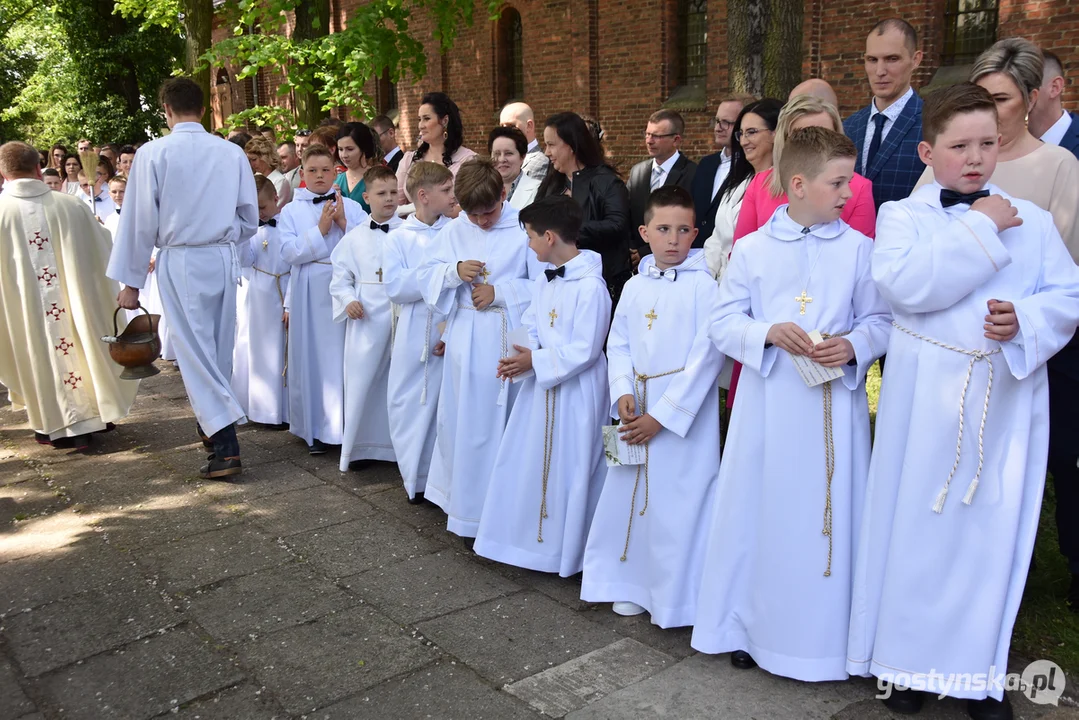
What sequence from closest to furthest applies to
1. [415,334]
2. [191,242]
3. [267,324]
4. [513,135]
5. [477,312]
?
[477,312]
[415,334]
[191,242]
[513,135]
[267,324]

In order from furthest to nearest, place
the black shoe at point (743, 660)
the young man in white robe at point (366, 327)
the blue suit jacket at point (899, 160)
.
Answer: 1. the young man in white robe at point (366, 327)
2. the blue suit jacket at point (899, 160)
3. the black shoe at point (743, 660)

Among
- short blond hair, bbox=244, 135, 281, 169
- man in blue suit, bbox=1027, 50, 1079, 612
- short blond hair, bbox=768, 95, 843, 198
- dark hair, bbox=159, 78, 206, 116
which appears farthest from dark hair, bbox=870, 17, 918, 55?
short blond hair, bbox=244, 135, 281, 169

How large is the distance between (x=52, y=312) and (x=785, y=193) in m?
5.55

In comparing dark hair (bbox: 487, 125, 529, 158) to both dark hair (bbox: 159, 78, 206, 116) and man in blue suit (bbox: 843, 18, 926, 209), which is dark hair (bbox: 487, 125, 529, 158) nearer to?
dark hair (bbox: 159, 78, 206, 116)

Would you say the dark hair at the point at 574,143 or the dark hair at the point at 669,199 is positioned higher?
the dark hair at the point at 574,143

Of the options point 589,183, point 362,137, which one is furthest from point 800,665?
point 362,137

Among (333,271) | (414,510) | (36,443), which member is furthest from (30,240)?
(414,510)

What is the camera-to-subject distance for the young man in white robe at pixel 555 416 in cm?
460

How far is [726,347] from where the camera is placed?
12.4ft

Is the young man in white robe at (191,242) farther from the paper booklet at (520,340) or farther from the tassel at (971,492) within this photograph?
the tassel at (971,492)

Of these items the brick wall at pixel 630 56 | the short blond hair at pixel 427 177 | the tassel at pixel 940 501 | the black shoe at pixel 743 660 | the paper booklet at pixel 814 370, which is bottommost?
the black shoe at pixel 743 660

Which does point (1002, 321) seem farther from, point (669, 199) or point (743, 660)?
point (743, 660)

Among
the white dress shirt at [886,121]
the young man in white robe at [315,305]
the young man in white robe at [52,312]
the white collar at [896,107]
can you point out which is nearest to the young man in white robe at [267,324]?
the young man in white robe at [315,305]

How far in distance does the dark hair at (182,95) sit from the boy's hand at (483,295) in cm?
245
